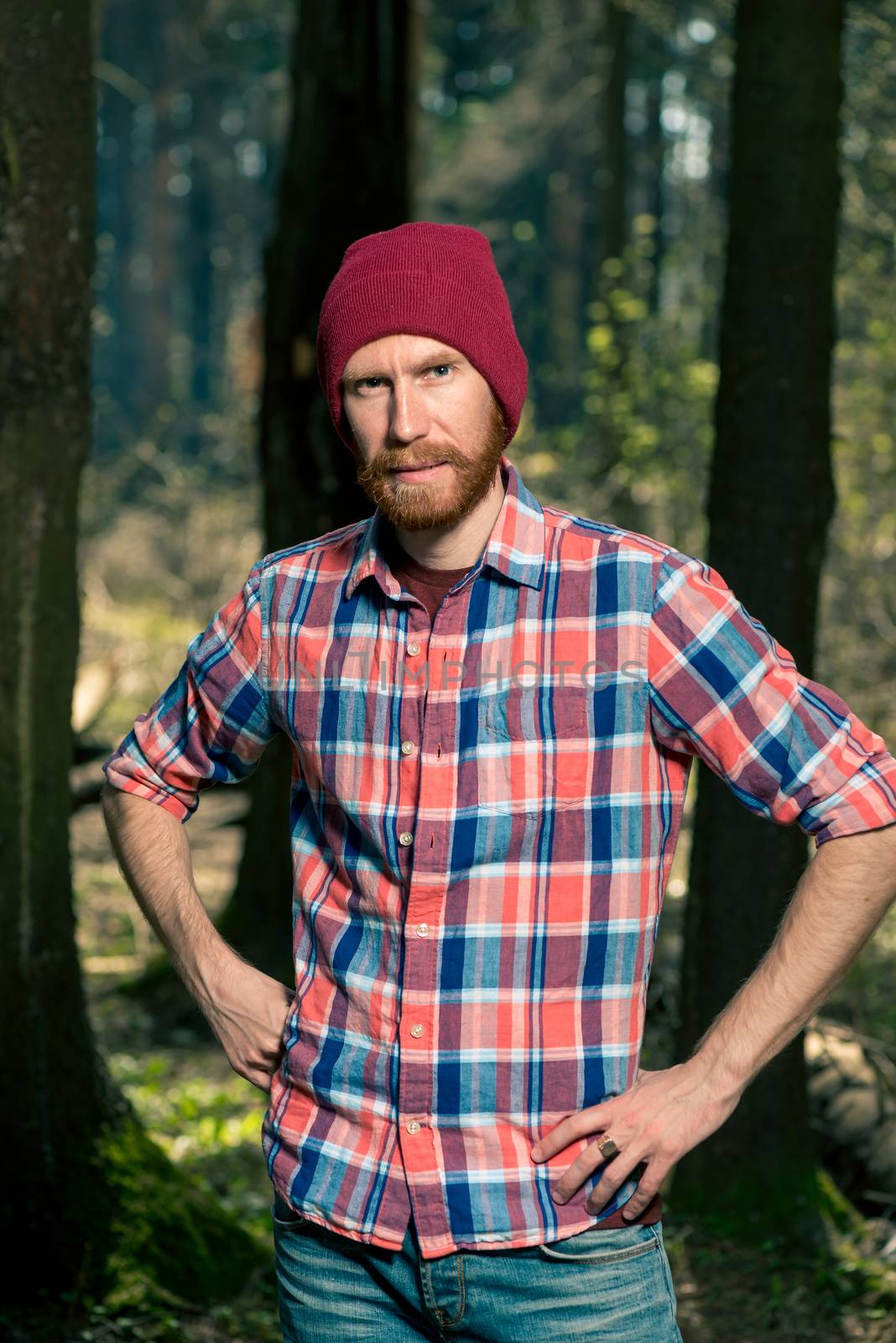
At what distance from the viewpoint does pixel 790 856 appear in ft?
15.6

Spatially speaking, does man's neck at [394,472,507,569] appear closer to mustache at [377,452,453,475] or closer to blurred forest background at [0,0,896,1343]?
mustache at [377,452,453,475]

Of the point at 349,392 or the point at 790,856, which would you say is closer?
the point at 349,392

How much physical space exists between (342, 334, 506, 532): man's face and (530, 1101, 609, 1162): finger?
0.92m

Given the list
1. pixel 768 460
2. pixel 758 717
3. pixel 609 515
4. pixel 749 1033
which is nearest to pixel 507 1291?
pixel 749 1033

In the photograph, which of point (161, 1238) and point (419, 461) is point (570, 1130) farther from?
point (161, 1238)

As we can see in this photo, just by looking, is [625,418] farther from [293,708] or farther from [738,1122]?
[293,708]

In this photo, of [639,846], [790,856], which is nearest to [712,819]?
[790,856]

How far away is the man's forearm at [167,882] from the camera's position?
8.61 ft

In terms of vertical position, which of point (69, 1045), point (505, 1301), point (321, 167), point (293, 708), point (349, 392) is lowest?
point (69, 1045)

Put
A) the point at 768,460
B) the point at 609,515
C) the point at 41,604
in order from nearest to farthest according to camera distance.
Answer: the point at 41,604 → the point at 768,460 → the point at 609,515

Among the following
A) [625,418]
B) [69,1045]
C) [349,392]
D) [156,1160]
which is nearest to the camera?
[349,392]

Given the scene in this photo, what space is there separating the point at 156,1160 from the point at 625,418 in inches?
308

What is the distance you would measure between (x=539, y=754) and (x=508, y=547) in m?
0.33

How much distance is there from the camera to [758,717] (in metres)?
2.19
